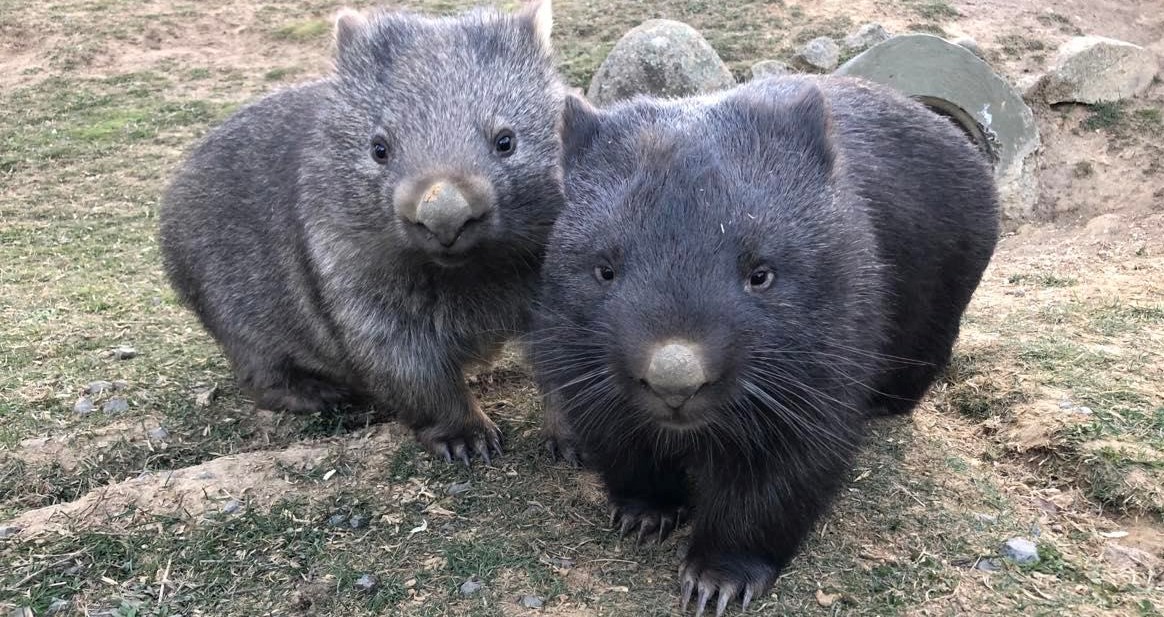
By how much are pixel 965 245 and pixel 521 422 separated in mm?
2118

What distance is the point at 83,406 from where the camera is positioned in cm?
493

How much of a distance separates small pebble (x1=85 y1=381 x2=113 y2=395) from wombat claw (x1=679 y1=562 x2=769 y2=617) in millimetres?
3431

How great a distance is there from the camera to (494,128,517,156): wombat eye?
3.85 meters

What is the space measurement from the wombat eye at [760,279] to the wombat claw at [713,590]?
3.28 ft

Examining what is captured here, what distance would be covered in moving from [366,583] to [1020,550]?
7.32 ft

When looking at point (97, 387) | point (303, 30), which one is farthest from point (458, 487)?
point (303, 30)

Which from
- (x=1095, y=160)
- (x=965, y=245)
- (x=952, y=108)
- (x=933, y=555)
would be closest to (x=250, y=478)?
(x=933, y=555)

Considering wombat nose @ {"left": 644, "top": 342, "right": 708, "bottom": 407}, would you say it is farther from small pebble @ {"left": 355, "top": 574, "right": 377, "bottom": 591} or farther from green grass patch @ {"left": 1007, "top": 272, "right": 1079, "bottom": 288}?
green grass patch @ {"left": 1007, "top": 272, "right": 1079, "bottom": 288}

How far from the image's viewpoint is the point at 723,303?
8.37 feet

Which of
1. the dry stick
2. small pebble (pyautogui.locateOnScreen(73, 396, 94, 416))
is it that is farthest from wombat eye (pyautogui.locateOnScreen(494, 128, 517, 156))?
small pebble (pyautogui.locateOnScreen(73, 396, 94, 416))

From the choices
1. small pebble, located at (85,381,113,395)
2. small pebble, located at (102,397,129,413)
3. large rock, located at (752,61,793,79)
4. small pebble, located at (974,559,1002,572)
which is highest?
small pebble, located at (974,559,1002,572)

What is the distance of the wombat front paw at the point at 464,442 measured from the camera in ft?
13.8

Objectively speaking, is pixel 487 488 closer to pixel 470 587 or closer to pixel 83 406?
pixel 470 587

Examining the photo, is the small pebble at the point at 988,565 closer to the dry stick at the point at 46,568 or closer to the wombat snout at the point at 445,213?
the wombat snout at the point at 445,213
